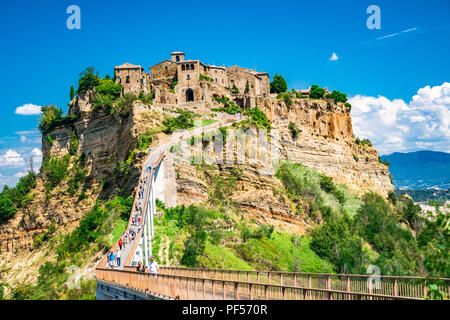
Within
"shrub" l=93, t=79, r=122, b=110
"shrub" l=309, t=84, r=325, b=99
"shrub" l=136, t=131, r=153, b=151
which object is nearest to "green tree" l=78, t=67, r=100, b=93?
"shrub" l=93, t=79, r=122, b=110

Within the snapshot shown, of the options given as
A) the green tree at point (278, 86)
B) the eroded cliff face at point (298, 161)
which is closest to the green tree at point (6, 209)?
the eroded cliff face at point (298, 161)

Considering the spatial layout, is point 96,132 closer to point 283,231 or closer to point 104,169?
point 104,169

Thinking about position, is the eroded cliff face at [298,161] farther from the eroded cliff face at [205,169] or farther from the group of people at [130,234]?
the group of people at [130,234]

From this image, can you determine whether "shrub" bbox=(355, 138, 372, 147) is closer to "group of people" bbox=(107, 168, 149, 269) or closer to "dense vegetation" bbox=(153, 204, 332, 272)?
"dense vegetation" bbox=(153, 204, 332, 272)

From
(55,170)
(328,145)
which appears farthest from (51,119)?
(328,145)

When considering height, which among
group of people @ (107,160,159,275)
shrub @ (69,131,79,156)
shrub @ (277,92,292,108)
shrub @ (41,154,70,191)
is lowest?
group of people @ (107,160,159,275)

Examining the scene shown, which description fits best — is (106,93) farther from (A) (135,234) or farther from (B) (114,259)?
(B) (114,259)

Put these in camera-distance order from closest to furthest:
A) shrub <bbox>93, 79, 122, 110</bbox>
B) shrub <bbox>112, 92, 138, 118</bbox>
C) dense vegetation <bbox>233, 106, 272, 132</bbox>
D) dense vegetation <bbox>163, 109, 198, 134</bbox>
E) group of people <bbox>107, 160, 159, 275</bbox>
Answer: group of people <bbox>107, 160, 159, 275</bbox> → dense vegetation <bbox>163, 109, 198, 134</bbox> → shrub <bbox>112, 92, 138, 118</bbox> → shrub <bbox>93, 79, 122, 110</bbox> → dense vegetation <bbox>233, 106, 272, 132</bbox>
